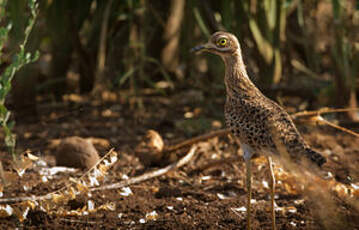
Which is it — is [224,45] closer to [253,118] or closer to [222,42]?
[222,42]

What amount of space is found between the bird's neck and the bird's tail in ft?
1.49

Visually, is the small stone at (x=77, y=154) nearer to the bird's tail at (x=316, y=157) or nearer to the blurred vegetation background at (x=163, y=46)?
the blurred vegetation background at (x=163, y=46)

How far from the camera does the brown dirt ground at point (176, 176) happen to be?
278cm

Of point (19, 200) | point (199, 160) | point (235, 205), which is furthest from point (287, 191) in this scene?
point (19, 200)

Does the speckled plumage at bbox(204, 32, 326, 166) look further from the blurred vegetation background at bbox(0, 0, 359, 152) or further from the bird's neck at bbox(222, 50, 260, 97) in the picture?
the blurred vegetation background at bbox(0, 0, 359, 152)

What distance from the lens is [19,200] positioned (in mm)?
2838

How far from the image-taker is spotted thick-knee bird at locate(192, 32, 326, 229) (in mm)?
2580

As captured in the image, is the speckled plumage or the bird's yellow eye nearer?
the speckled plumage

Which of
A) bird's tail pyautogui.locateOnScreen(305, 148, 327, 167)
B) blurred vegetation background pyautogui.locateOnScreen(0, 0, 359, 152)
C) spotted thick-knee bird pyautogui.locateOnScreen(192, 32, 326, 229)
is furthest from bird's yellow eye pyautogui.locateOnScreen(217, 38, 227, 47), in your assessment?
blurred vegetation background pyautogui.locateOnScreen(0, 0, 359, 152)

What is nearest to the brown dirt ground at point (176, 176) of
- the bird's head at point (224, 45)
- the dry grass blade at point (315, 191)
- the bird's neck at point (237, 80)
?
the dry grass blade at point (315, 191)

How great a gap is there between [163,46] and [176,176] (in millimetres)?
2087

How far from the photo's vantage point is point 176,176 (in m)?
3.68

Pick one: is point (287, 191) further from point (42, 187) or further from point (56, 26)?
point (56, 26)

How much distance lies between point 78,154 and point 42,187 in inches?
17.1
